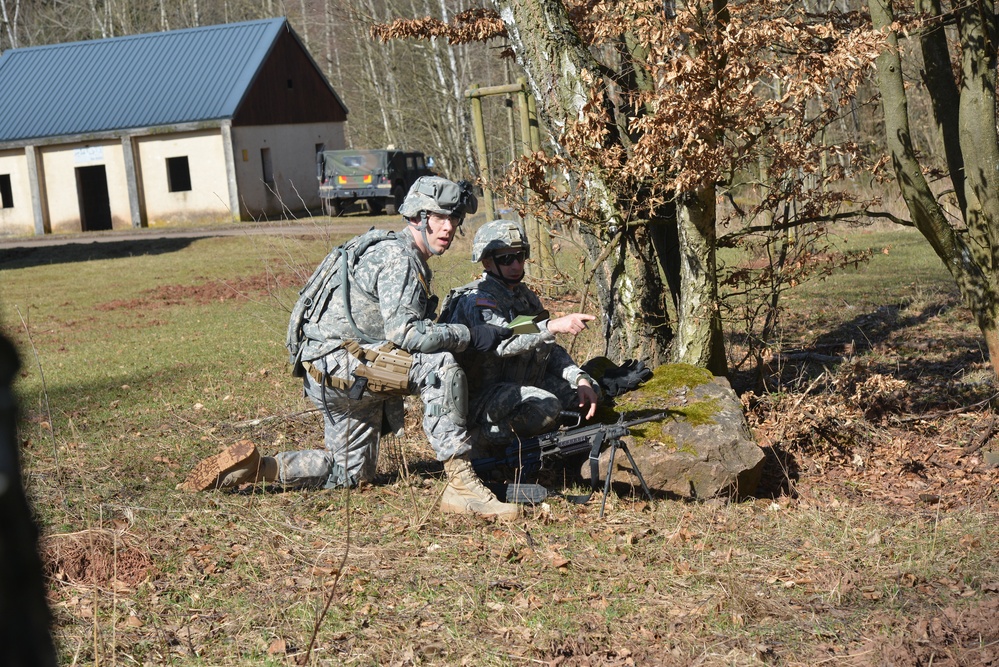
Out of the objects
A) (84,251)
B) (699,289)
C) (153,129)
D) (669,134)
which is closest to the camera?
(669,134)

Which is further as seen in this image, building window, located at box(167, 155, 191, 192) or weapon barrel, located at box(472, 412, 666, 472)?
building window, located at box(167, 155, 191, 192)

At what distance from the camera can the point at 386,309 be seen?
538cm

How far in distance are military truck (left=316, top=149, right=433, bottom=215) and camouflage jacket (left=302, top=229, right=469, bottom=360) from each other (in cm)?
2481

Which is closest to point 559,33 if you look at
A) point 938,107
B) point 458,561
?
point 938,107

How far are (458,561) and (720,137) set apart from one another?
3042 mm

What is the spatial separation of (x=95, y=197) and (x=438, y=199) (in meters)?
34.2

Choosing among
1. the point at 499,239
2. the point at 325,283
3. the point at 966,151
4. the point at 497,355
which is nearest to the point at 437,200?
the point at 499,239

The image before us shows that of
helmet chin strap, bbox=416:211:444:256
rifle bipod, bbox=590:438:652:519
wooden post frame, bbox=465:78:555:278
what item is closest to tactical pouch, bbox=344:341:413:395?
helmet chin strap, bbox=416:211:444:256

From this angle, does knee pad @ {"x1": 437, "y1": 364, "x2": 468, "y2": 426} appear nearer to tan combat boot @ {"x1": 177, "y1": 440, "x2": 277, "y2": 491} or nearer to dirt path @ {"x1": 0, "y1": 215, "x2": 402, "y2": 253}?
tan combat boot @ {"x1": 177, "y1": 440, "x2": 277, "y2": 491}

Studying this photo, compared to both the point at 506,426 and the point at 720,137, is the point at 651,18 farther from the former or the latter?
the point at 506,426

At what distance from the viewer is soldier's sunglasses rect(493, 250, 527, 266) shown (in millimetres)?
5914

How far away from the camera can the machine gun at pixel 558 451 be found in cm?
557

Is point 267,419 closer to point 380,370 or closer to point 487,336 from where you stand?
point 380,370

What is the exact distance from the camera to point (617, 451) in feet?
19.3
